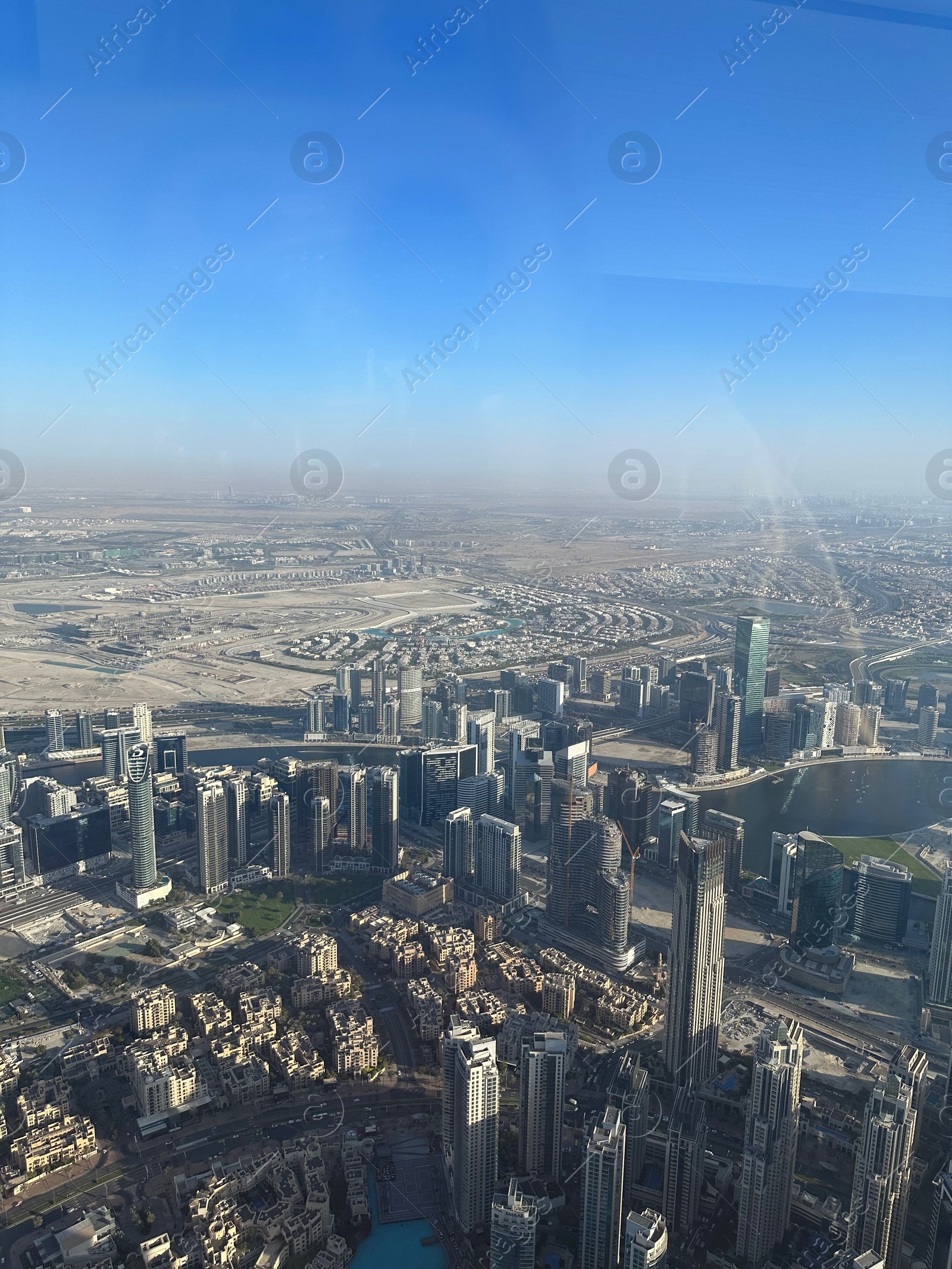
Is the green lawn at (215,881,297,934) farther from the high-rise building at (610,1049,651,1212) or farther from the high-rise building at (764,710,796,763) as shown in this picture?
the high-rise building at (764,710,796,763)

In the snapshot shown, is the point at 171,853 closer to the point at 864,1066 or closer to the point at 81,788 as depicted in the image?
the point at 81,788

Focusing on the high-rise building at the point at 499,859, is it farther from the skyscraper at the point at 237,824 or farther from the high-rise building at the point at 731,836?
the skyscraper at the point at 237,824

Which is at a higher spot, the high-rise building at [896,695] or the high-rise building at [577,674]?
the high-rise building at [896,695]

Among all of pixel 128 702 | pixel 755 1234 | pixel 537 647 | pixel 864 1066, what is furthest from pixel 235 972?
pixel 537 647

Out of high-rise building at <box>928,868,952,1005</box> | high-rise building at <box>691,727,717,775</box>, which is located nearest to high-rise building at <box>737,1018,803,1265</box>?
high-rise building at <box>928,868,952,1005</box>

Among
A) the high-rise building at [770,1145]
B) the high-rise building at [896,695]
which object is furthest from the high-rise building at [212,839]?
the high-rise building at [896,695]
